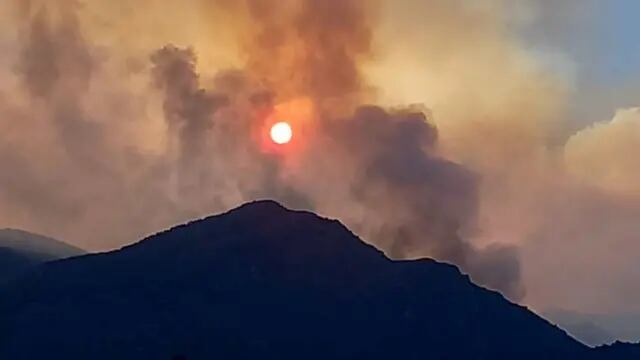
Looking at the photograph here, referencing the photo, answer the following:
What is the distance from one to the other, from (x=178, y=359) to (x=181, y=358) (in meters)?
0.49

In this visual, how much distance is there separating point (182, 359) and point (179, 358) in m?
0.39

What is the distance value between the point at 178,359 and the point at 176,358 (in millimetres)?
943

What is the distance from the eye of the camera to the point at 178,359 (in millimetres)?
129625

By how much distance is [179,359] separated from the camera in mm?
129625

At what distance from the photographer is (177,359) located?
12988 centimetres

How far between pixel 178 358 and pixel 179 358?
119 millimetres

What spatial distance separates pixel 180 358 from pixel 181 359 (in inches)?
16.3

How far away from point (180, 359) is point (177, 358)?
654 mm

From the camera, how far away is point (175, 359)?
131 meters

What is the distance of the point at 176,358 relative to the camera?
130m

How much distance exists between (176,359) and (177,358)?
33 cm

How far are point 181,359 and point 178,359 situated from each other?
355 millimetres

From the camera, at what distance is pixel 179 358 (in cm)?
13000

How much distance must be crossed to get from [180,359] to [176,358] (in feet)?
3.46
